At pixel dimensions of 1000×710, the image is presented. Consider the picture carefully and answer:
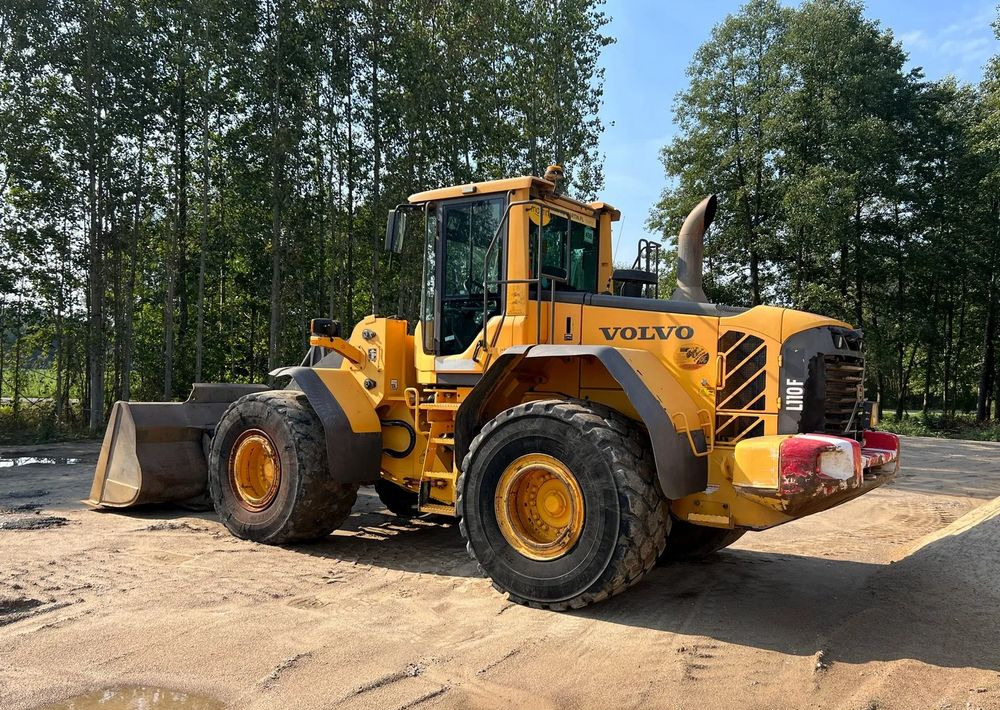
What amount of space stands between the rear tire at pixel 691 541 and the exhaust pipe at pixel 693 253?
181cm

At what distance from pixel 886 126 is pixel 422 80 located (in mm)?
16948

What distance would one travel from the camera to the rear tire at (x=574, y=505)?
4336 mm

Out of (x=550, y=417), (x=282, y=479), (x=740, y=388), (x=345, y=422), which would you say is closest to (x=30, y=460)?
(x=282, y=479)

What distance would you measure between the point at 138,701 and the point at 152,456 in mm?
4691

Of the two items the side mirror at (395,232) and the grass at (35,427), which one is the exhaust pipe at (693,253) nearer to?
the side mirror at (395,232)

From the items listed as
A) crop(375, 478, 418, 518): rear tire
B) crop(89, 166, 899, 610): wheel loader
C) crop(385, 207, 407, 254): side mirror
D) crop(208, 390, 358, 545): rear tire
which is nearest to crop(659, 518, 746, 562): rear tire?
crop(89, 166, 899, 610): wheel loader

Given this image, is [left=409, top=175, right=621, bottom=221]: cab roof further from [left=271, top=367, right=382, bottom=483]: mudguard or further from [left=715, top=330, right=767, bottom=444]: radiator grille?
[left=715, top=330, right=767, bottom=444]: radiator grille

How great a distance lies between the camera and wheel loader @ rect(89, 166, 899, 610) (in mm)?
4395

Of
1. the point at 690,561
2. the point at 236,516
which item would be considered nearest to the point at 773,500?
the point at 690,561

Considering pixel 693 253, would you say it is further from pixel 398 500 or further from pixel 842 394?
pixel 398 500

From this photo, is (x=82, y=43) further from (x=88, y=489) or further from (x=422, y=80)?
(x=88, y=489)

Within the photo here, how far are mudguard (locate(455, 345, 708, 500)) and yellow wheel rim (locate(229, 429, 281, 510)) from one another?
2.50m

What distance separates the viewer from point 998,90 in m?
24.2

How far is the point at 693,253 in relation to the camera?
18.4ft
